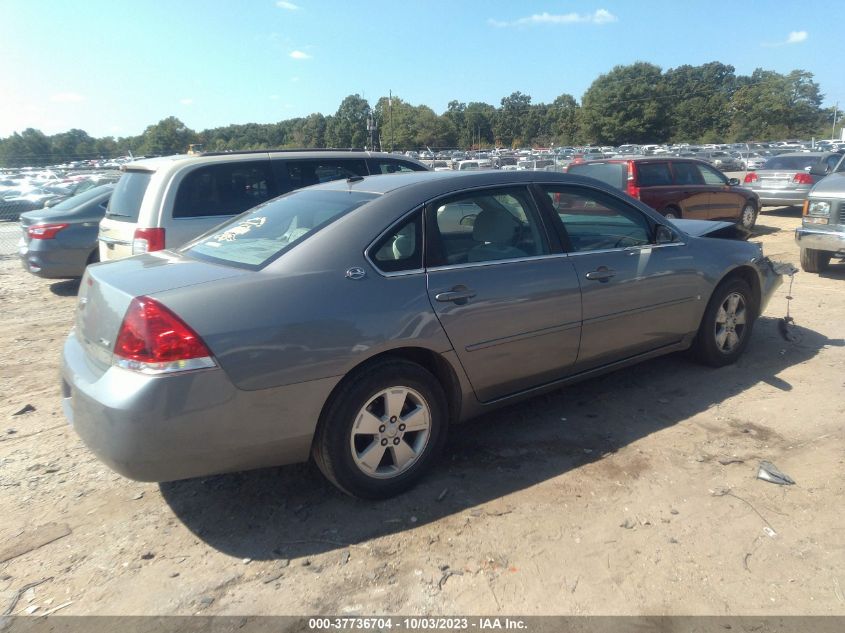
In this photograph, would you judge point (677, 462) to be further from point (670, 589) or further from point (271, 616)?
point (271, 616)

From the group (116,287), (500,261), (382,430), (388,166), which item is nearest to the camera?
(116,287)

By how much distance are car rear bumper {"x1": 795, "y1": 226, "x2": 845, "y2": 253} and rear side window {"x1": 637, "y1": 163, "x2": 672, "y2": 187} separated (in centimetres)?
325

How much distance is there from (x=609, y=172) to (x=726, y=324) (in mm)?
6934

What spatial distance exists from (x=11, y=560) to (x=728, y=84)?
128457 millimetres

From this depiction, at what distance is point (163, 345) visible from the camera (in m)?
2.61

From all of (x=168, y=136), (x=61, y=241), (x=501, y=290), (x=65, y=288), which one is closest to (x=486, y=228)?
(x=501, y=290)

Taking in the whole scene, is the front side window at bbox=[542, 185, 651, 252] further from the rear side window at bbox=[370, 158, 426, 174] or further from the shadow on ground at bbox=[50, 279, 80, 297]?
the shadow on ground at bbox=[50, 279, 80, 297]

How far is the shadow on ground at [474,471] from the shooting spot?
3057 mm

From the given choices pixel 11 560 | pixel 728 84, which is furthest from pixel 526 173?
pixel 728 84

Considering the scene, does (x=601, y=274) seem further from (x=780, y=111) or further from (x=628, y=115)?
(x=628, y=115)

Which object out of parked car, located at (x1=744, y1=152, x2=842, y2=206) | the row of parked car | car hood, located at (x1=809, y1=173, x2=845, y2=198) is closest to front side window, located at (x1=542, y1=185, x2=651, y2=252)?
the row of parked car

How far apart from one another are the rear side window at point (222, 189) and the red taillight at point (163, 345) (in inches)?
139

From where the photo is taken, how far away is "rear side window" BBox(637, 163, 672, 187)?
11.2 m

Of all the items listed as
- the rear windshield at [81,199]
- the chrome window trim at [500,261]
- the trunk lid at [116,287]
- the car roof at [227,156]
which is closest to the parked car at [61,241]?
the rear windshield at [81,199]
